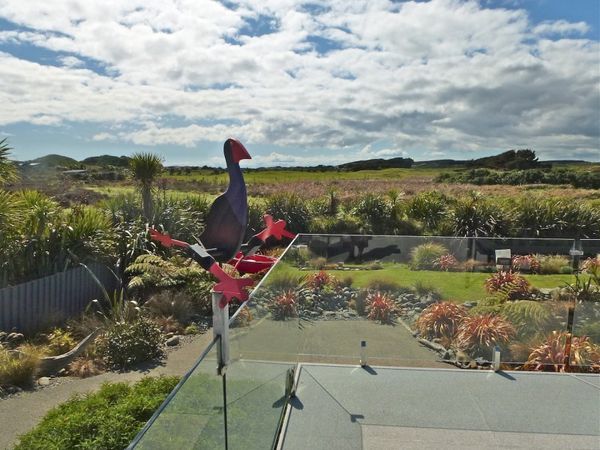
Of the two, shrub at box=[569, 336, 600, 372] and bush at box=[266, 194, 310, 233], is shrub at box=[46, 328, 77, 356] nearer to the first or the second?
shrub at box=[569, 336, 600, 372]

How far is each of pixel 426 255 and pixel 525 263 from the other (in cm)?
125

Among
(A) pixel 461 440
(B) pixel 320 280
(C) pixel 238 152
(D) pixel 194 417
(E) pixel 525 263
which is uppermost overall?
(C) pixel 238 152

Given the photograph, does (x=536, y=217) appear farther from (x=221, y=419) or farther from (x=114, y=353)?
(x=221, y=419)

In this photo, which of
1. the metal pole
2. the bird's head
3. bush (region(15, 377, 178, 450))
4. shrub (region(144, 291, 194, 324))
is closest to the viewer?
the metal pole

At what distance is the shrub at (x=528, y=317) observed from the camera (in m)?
5.69

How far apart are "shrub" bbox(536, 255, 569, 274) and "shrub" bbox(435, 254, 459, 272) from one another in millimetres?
983

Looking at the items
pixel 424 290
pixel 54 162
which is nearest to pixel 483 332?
pixel 424 290

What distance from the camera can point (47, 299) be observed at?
23.4ft

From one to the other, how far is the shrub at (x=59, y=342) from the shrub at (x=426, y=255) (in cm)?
442

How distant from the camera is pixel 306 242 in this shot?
597 cm

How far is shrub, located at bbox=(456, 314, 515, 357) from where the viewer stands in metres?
5.70

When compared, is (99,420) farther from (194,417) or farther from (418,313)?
(418,313)

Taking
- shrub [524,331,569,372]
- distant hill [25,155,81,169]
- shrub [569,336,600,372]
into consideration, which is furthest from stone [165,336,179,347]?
distant hill [25,155,81,169]

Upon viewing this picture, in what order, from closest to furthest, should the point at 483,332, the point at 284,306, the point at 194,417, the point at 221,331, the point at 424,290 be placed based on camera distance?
the point at 194,417 → the point at 221,331 → the point at 284,306 → the point at 483,332 → the point at 424,290
